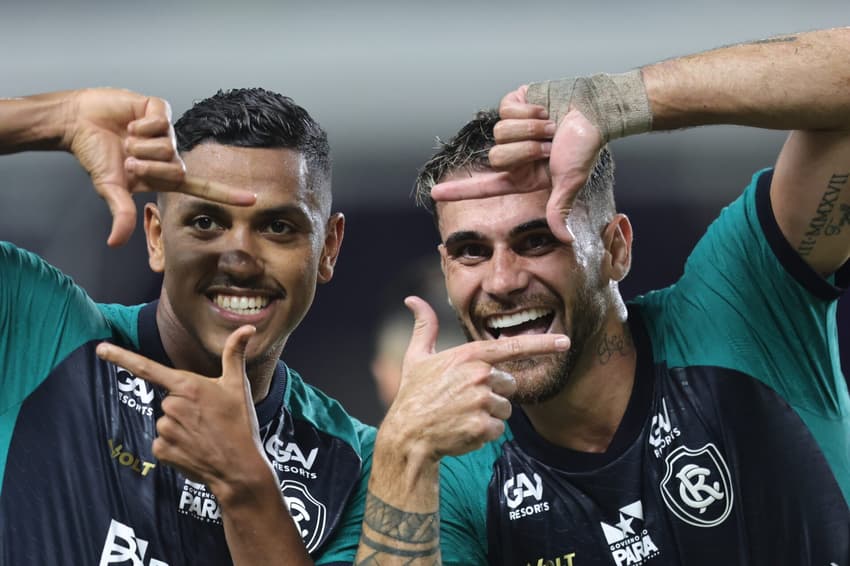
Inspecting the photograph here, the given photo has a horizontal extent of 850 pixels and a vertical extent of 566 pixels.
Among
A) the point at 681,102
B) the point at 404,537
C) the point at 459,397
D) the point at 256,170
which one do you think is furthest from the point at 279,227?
the point at 681,102

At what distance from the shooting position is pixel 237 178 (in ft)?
10.2

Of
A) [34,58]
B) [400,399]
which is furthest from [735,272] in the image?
[34,58]

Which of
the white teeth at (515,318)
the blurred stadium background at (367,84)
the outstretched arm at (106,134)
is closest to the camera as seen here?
the outstretched arm at (106,134)

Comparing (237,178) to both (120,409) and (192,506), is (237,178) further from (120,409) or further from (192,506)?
(192,506)

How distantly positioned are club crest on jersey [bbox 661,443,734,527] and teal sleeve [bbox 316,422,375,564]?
0.79m

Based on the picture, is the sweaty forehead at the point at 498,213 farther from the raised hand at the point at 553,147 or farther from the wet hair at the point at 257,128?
the wet hair at the point at 257,128

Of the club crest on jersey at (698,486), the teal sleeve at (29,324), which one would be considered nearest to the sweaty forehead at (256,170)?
the teal sleeve at (29,324)

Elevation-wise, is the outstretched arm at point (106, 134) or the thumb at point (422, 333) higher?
the outstretched arm at point (106, 134)

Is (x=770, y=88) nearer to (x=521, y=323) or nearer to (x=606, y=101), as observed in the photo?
(x=606, y=101)

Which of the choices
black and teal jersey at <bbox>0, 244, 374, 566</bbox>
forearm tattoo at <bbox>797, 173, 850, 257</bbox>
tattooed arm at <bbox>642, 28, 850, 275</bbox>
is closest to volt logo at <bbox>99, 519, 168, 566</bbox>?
black and teal jersey at <bbox>0, 244, 374, 566</bbox>

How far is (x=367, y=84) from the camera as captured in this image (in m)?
5.93

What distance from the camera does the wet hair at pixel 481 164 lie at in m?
3.11

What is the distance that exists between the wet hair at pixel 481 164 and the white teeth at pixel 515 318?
12.9 inches

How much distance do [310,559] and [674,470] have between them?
3.11ft
